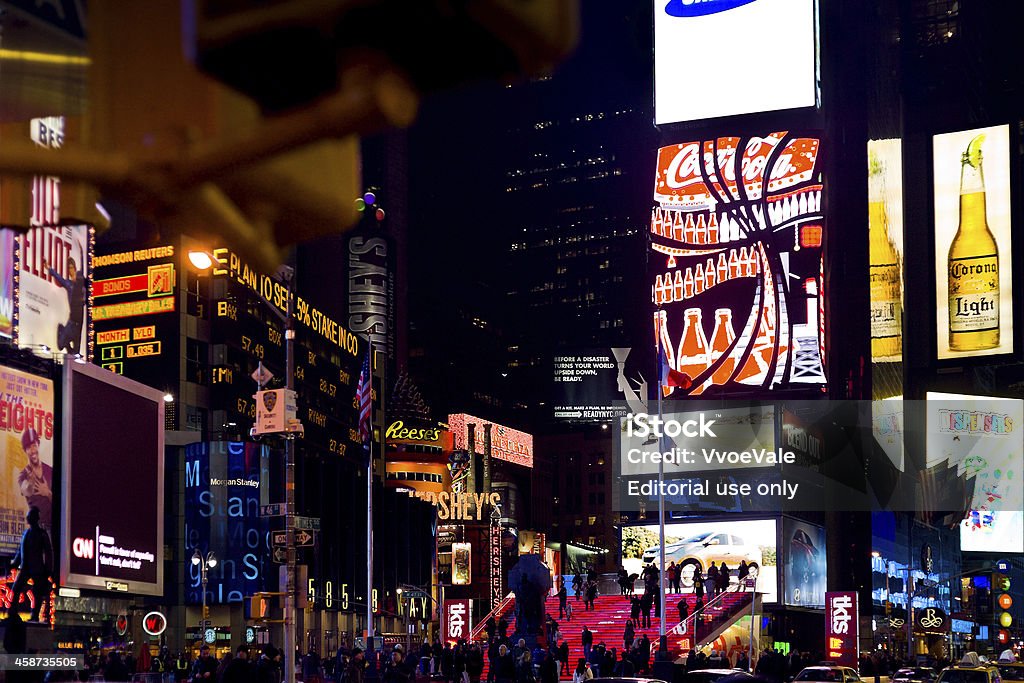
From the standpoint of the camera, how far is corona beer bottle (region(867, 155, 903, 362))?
127 meters

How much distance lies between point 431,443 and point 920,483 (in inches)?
2045

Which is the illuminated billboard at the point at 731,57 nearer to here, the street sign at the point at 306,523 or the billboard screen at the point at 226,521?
the billboard screen at the point at 226,521

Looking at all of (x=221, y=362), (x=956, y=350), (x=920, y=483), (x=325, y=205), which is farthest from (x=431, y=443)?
(x=325, y=205)

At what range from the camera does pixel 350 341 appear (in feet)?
429

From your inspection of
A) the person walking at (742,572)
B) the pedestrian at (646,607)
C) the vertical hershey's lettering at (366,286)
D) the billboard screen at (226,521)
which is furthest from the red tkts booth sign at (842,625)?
the vertical hershey's lettering at (366,286)

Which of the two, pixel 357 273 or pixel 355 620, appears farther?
pixel 357 273

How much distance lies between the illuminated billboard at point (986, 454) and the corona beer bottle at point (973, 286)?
32175 mm

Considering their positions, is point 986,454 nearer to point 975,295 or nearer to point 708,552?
point 975,295

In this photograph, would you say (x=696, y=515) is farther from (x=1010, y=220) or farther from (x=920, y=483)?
(x=920, y=483)

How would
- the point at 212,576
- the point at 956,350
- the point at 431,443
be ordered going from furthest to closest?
the point at 431,443
the point at 956,350
the point at 212,576

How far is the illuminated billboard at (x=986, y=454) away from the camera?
130 meters

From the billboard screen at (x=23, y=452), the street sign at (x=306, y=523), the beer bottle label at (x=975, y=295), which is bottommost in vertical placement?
the street sign at (x=306, y=523)

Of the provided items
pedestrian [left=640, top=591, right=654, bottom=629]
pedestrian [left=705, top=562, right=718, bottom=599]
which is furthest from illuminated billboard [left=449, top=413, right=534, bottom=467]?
pedestrian [left=640, top=591, right=654, bottom=629]

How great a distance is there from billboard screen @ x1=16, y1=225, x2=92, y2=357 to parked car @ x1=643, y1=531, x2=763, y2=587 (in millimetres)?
39836
